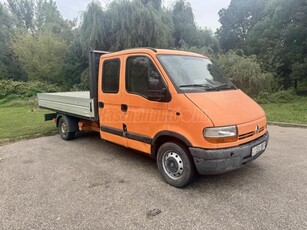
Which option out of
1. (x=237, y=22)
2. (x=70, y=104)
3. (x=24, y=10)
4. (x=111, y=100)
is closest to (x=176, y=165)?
(x=111, y=100)

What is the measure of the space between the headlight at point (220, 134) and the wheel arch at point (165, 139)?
307 mm

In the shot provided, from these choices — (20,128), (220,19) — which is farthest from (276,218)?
(220,19)

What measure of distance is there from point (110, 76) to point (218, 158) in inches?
98.7

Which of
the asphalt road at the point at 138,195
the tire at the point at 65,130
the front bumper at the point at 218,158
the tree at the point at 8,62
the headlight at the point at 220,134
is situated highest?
the tree at the point at 8,62

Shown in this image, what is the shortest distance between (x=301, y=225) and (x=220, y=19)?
33.0 metres

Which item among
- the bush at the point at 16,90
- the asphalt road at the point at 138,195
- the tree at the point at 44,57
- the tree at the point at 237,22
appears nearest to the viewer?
the asphalt road at the point at 138,195

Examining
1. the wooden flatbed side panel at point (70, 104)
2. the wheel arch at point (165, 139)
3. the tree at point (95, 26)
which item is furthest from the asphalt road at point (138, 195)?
the tree at point (95, 26)

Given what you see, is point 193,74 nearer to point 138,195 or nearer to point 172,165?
point 172,165

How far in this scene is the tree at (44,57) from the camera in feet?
76.8

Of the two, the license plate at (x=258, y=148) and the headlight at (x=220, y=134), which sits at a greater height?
the headlight at (x=220, y=134)

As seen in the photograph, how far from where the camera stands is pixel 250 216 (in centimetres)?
274

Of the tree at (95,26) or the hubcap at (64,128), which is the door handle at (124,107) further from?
the tree at (95,26)

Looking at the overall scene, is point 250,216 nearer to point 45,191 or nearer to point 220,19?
point 45,191

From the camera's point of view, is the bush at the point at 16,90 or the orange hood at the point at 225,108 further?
the bush at the point at 16,90
